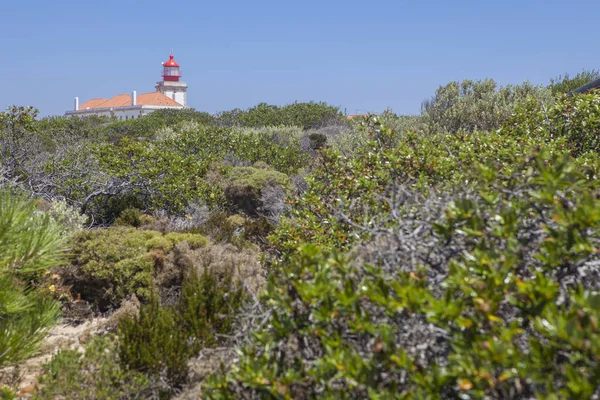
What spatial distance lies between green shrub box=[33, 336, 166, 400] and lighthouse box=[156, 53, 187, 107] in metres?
100

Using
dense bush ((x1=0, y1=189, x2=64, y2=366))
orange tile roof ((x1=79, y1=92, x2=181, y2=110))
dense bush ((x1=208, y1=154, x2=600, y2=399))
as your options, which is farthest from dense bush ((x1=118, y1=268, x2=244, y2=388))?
orange tile roof ((x1=79, y1=92, x2=181, y2=110))

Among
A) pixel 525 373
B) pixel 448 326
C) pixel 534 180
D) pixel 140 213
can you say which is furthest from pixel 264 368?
pixel 140 213

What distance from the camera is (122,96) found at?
9462 cm

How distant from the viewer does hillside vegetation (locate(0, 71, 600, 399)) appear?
2.28 m

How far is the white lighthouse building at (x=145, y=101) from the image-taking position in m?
86.3

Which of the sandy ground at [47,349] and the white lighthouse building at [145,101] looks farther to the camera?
the white lighthouse building at [145,101]

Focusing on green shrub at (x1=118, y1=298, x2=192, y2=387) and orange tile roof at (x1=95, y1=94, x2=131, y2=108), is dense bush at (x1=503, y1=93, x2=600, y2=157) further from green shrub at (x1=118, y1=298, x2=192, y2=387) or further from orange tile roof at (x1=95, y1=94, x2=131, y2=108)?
orange tile roof at (x1=95, y1=94, x2=131, y2=108)

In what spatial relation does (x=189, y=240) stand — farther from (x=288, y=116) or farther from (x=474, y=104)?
(x=288, y=116)

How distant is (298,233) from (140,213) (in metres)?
5.40

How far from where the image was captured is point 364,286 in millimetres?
2723

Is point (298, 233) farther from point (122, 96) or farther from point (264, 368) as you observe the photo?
point (122, 96)

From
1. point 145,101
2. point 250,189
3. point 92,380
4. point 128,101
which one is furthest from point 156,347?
point 128,101

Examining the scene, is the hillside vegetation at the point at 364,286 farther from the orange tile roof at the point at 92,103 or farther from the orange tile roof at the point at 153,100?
the orange tile roof at the point at 92,103

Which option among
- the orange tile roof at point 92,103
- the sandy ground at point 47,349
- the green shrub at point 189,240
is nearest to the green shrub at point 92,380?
the sandy ground at point 47,349
